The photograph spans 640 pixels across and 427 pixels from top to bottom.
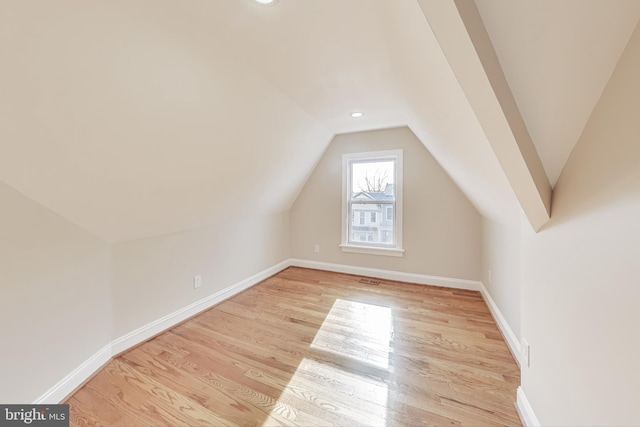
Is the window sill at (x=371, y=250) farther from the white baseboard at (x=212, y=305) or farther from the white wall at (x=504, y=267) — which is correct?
the white wall at (x=504, y=267)

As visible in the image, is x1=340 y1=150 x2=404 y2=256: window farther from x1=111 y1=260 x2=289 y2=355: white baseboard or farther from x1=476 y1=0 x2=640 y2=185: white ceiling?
x1=476 y1=0 x2=640 y2=185: white ceiling

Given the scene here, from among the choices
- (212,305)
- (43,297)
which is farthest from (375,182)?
(43,297)

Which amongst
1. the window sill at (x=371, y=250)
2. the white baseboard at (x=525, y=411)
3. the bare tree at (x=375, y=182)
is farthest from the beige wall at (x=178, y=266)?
the white baseboard at (x=525, y=411)

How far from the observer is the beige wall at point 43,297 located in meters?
1.19

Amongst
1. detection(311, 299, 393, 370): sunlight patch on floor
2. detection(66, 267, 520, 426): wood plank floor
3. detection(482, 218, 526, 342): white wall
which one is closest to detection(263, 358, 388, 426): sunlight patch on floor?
detection(66, 267, 520, 426): wood plank floor

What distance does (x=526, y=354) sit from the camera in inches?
49.4

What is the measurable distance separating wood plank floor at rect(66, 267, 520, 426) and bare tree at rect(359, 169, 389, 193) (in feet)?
5.65

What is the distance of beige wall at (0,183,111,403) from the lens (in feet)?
3.89

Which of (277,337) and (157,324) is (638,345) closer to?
(277,337)

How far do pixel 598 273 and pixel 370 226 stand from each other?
114 inches

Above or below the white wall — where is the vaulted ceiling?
above

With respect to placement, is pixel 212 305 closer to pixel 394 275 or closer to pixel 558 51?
pixel 394 275

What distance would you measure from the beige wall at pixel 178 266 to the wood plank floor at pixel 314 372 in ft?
0.82

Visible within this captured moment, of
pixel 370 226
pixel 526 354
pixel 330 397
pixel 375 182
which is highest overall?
pixel 375 182
